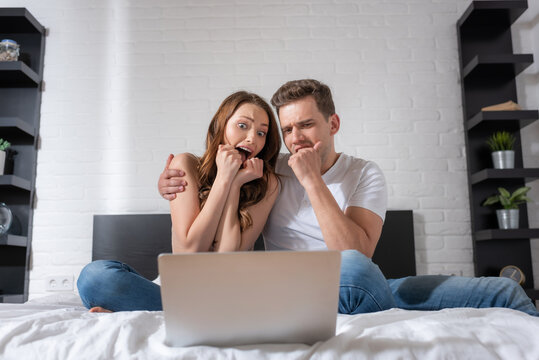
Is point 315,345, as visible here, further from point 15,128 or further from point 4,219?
point 15,128

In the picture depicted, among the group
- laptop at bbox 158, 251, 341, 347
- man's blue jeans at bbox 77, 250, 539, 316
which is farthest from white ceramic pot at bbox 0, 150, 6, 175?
laptop at bbox 158, 251, 341, 347

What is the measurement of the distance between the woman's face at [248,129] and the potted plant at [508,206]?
1.65 meters

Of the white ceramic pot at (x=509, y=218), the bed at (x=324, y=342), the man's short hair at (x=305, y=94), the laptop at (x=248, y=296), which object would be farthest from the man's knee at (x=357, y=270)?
the white ceramic pot at (x=509, y=218)

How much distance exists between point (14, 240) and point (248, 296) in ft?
7.82

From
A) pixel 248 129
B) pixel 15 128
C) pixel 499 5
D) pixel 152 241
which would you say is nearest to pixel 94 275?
pixel 248 129

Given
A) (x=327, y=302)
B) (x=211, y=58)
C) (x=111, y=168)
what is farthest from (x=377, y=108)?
(x=327, y=302)

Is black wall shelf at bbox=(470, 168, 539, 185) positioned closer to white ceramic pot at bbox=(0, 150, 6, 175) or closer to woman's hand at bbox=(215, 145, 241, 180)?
woman's hand at bbox=(215, 145, 241, 180)

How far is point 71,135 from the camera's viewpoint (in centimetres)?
288

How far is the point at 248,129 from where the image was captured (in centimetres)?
157

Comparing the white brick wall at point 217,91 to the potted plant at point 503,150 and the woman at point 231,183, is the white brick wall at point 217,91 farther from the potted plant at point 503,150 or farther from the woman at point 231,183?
the woman at point 231,183

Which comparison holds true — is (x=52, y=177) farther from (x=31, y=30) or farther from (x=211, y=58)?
(x=211, y=58)

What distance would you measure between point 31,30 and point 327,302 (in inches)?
116

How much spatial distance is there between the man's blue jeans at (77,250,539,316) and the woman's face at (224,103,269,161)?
563 mm

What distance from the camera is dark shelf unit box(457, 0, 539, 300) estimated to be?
260 centimetres
